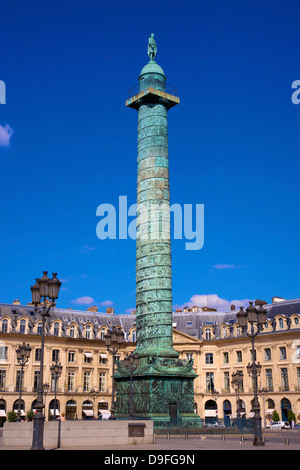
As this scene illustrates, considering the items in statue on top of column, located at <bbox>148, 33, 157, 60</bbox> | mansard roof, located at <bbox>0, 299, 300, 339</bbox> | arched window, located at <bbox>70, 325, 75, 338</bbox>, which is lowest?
arched window, located at <bbox>70, 325, 75, 338</bbox>

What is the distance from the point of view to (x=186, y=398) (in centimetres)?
2864

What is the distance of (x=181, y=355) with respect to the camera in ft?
185

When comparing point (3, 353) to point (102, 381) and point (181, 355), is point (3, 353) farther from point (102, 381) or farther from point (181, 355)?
point (181, 355)

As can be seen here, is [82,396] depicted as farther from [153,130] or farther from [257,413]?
[257,413]

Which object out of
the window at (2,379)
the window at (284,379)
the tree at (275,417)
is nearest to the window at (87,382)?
the window at (2,379)

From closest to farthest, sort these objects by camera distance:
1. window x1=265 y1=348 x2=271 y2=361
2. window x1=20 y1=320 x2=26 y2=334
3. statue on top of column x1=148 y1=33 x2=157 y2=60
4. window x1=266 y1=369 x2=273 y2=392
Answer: statue on top of column x1=148 y1=33 x2=157 y2=60 < window x1=266 y1=369 x2=273 y2=392 < window x1=20 y1=320 x2=26 y2=334 < window x1=265 y1=348 x2=271 y2=361

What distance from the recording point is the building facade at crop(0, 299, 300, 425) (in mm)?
49312

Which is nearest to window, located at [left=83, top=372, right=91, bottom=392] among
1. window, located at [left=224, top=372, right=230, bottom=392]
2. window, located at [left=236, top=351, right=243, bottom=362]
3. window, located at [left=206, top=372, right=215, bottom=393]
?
window, located at [left=206, top=372, right=215, bottom=393]

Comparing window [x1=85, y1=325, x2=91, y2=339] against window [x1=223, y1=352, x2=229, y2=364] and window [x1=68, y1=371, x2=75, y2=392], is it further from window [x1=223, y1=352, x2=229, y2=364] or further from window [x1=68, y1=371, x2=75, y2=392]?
window [x1=223, y1=352, x2=229, y2=364]

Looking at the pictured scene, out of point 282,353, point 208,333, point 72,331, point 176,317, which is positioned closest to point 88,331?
point 72,331

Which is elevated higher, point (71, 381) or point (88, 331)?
point (88, 331)

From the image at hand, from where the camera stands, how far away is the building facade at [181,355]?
1941 inches

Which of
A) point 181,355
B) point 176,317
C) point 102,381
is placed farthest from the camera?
point 176,317
